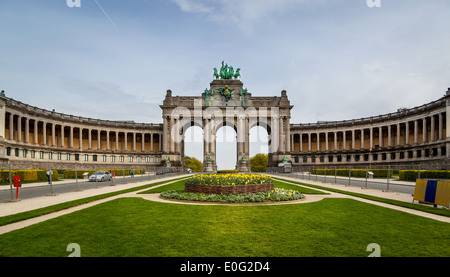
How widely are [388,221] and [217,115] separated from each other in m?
80.1

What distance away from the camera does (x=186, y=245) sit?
26.8 feet

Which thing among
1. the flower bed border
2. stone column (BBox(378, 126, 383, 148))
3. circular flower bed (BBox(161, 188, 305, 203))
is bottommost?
circular flower bed (BBox(161, 188, 305, 203))

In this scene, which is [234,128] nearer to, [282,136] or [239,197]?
[282,136]

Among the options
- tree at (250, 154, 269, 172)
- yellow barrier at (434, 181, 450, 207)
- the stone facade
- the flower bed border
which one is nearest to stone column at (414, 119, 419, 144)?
the stone facade

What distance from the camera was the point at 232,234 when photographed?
30.9ft

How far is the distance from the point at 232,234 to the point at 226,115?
82.2 m

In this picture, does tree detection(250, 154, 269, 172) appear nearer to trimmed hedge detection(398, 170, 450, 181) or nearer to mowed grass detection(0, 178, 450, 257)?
trimmed hedge detection(398, 170, 450, 181)

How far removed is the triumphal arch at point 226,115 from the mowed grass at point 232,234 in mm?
75441

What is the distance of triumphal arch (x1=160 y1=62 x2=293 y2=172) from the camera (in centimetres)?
8944

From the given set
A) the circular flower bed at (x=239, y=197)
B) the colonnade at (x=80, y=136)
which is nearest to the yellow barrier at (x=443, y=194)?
the circular flower bed at (x=239, y=197)

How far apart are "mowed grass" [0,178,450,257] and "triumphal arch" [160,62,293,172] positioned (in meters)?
75.4

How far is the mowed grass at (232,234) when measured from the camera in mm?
7625
